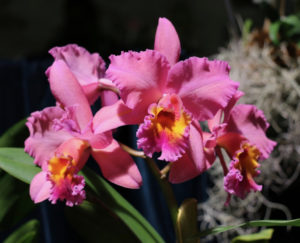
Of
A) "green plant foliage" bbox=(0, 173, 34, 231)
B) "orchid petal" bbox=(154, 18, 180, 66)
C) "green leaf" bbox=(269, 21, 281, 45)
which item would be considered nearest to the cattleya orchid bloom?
"orchid petal" bbox=(154, 18, 180, 66)

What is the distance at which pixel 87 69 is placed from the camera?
557 millimetres

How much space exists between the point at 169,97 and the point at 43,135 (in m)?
0.17

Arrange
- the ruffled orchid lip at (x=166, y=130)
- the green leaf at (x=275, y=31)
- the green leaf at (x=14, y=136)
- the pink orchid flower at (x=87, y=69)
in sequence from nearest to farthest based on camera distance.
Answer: the ruffled orchid lip at (x=166, y=130)
the pink orchid flower at (x=87, y=69)
the green leaf at (x=14, y=136)
the green leaf at (x=275, y=31)

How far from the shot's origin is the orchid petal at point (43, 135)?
495 millimetres

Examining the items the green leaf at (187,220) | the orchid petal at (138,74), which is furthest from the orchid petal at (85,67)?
the green leaf at (187,220)

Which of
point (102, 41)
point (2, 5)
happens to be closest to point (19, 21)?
point (2, 5)

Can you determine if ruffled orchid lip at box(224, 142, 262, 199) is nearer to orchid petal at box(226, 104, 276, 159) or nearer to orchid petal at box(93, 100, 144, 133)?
orchid petal at box(226, 104, 276, 159)

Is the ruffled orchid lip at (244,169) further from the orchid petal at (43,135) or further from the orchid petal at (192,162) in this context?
the orchid petal at (43,135)

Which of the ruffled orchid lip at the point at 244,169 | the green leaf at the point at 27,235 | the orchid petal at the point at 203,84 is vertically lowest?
the green leaf at the point at 27,235

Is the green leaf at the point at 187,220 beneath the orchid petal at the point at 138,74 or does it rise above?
beneath

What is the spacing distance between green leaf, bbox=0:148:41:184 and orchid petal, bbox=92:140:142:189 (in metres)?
0.10

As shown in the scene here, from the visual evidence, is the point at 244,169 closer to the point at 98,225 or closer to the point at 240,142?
the point at 240,142

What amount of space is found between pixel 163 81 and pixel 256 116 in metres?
0.15

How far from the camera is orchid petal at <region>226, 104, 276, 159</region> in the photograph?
1.71 ft
